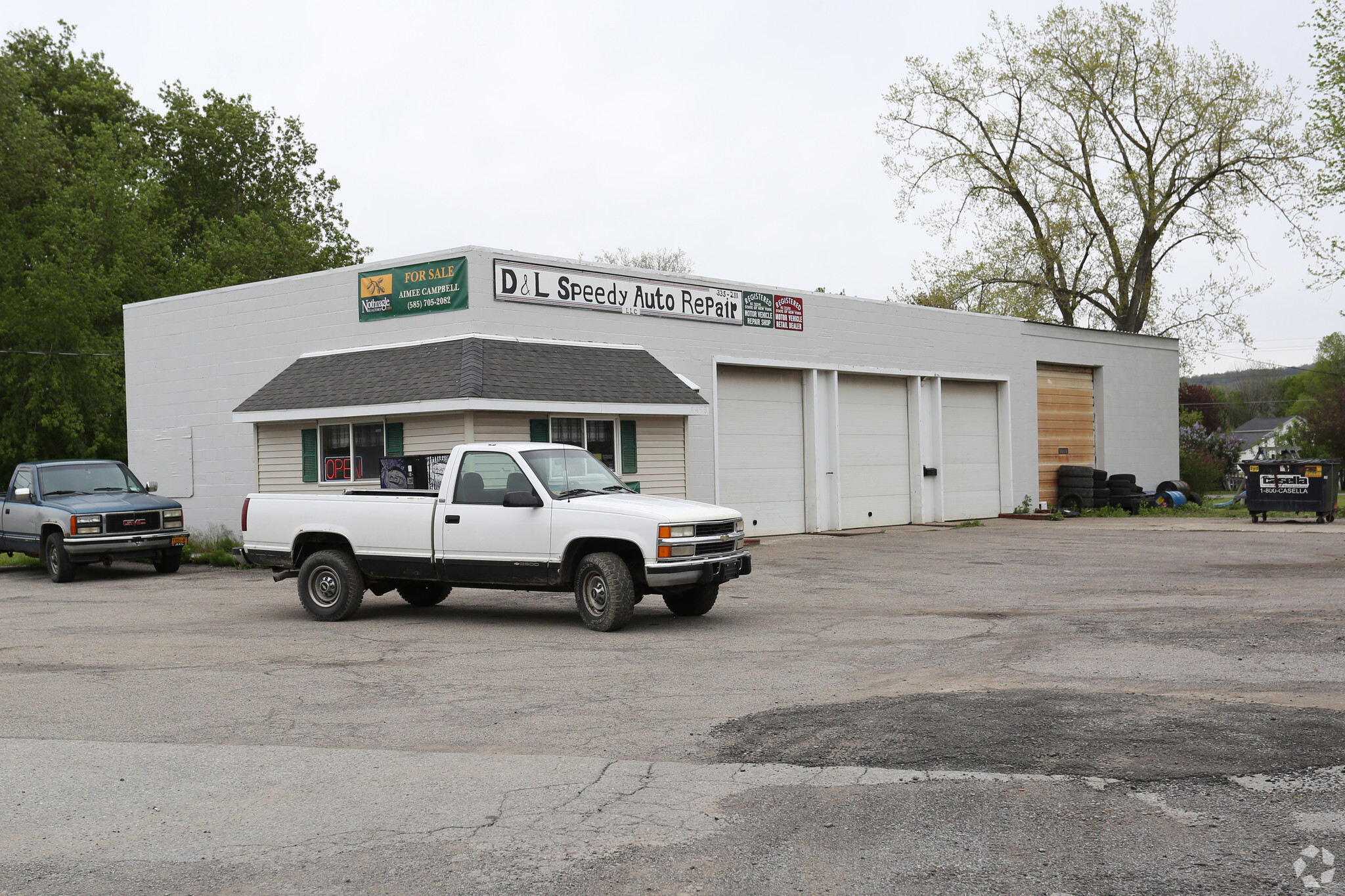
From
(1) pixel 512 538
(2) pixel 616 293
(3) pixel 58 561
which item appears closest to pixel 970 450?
(2) pixel 616 293

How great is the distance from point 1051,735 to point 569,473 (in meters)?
7.04

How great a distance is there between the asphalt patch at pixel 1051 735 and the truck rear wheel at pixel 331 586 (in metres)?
6.76

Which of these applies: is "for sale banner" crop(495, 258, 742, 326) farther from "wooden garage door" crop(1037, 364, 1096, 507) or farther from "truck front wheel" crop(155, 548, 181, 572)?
"wooden garage door" crop(1037, 364, 1096, 507)

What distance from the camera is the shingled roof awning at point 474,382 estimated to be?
19.4 meters

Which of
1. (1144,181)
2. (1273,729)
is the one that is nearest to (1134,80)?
(1144,181)

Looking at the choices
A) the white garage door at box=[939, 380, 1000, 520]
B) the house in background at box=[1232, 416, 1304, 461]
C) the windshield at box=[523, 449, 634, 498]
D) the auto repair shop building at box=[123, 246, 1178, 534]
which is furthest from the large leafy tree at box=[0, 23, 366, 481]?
the house in background at box=[1232, 416, 1304, 461]

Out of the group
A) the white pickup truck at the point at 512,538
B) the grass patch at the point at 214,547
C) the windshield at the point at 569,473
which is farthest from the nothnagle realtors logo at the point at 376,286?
the windshield at the point at 569,473

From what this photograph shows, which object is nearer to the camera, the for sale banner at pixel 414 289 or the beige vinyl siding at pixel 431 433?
the beige vinyl siding at pixel 431 433

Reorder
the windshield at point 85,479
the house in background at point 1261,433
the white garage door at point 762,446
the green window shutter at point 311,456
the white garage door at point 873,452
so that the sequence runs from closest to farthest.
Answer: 1. the windshield at point 85,479
2. the green window shutter at point 311,456
3. the white garage door at point 762,446
4. the white garage door at point 873,452
5. the house in background at point 1261,433

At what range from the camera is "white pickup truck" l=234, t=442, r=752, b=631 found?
12.0 metres

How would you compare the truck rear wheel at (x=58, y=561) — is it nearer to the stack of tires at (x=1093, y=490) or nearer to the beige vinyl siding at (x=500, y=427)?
the beige vinyl siding at (x=500, y=427)

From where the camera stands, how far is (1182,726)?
7.15 meters

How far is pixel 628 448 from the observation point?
860 inches

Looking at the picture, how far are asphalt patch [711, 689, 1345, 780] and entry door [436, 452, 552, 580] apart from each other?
489 centimetres
